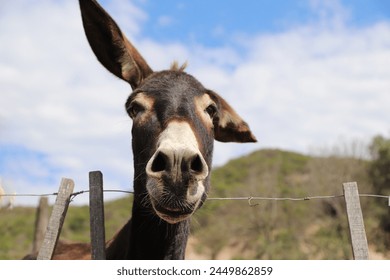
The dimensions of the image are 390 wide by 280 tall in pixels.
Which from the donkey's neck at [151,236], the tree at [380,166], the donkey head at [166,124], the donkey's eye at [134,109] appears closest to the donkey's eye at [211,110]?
the donkey head at [166,124]

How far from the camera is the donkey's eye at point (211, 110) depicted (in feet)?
15.2

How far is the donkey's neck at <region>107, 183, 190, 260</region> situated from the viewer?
4.25 meters

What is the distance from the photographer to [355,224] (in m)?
3.94

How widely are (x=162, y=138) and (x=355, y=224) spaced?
68.1 inches

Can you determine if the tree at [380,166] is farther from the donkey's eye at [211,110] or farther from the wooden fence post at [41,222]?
the donkey's eye at [211,110]

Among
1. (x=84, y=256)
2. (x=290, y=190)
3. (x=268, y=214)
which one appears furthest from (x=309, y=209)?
(x=84, y=256)

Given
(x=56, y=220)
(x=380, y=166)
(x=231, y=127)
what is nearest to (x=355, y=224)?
(x=231, y=127)

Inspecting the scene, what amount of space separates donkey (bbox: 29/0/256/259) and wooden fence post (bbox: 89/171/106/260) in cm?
38

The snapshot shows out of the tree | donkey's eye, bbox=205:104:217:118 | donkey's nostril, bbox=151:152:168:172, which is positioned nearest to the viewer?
donkey's nostril, bbox=151:152:168:172

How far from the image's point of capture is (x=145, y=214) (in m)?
4.30

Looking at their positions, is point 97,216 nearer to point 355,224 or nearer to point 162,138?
point 162,138

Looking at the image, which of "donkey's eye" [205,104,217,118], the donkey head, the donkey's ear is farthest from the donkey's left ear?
the donkey's ear

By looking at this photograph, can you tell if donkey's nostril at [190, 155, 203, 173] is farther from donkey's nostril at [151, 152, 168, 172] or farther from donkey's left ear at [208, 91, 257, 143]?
donkey's left ear at [208, 91, 257, 143]
